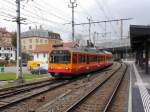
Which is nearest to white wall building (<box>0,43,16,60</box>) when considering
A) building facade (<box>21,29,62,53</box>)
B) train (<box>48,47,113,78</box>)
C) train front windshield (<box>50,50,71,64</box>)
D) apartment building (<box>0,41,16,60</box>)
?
apartment building (<box>0,41,16,60</box>)

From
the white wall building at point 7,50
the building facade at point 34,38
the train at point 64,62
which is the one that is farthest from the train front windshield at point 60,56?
the building facade at point 34,38

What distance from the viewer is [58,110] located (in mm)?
13930

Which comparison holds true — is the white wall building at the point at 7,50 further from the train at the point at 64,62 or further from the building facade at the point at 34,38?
the train at the point at 64,62

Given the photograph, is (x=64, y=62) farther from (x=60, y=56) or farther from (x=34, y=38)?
(x=34, y=38)

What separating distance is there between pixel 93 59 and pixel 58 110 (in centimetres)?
2516

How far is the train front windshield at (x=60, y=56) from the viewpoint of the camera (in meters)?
29.0

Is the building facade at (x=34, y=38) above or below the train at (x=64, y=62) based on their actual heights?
above

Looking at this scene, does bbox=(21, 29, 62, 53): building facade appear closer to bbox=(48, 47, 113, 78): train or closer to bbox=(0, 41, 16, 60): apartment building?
bbox=(0, 41, 16, 60): apartment building

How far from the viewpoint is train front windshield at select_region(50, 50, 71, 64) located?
29.0m

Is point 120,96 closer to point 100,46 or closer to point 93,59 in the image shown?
point 93,59

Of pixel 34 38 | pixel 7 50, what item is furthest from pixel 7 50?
pixel 34 38

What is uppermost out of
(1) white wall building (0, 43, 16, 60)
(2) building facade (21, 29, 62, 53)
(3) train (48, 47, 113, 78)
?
(2) building facade (21, 29, 62, 53)

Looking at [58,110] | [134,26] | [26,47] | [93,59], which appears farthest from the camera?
[26,47]

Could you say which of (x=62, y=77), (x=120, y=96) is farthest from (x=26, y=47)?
(x=120, y=96)
